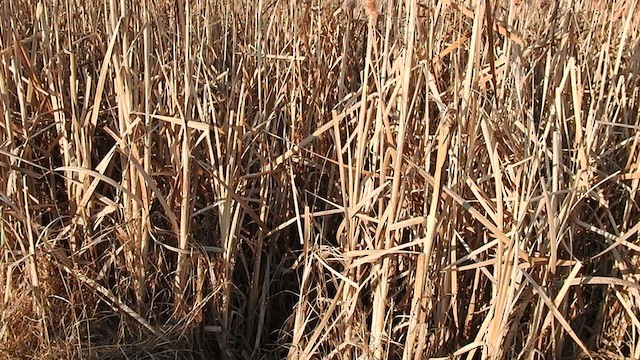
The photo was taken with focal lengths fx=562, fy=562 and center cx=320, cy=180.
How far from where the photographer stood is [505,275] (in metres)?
0.79

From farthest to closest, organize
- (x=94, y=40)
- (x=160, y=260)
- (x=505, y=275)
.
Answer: (x=94, y=40)
(x=160, y=260)
(x=505, y=275)

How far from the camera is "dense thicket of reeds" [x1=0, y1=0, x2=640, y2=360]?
844 mm

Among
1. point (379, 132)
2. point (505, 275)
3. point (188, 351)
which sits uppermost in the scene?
point (379, 132)

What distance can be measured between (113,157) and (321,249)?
0.41 m

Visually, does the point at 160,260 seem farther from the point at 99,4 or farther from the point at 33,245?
the point at 99,4

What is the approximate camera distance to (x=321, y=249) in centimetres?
94

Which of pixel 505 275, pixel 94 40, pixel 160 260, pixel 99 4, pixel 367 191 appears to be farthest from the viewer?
pixel 99 4

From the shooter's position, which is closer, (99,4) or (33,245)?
(33,245)

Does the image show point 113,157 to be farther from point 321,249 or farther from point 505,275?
point 505,275

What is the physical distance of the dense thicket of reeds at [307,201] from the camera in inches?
33.2

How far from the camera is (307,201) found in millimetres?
1088

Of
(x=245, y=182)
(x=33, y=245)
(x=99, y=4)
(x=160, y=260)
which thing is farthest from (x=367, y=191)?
(x=99, y=4)

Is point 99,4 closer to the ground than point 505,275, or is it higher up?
higher up

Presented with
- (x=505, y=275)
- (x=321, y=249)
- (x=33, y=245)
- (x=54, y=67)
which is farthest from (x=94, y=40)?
(x=505, y=275)
